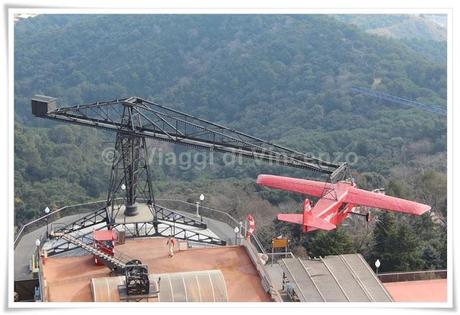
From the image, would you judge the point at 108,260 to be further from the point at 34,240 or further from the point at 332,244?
the point at 332,244

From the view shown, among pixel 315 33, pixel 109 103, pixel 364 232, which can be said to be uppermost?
pixel 315 33

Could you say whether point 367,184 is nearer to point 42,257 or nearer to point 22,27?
point 42,257

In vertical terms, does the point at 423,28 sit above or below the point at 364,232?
above

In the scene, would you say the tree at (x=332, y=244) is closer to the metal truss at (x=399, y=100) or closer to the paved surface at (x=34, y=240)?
the paved surface at (x=34, y=240)

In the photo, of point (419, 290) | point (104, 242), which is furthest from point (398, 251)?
point (104, 242)

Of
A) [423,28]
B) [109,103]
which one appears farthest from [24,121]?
[423,28]

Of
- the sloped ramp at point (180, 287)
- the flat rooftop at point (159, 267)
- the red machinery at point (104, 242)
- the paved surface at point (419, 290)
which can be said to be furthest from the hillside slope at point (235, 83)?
the sloped ramp at point (180, 287)
